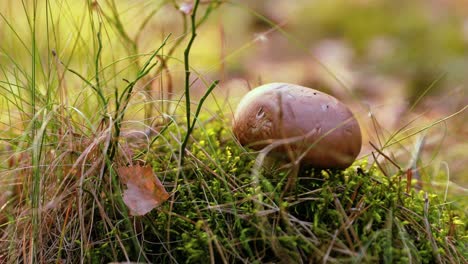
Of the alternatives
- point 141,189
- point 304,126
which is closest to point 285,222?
point 304,126

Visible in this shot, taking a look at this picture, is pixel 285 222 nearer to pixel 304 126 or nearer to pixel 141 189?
pixel 304 126

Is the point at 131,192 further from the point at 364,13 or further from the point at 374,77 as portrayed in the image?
the point at 364,13

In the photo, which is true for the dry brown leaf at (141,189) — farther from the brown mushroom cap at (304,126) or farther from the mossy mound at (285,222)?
the brown mushroom cap at (304,126)

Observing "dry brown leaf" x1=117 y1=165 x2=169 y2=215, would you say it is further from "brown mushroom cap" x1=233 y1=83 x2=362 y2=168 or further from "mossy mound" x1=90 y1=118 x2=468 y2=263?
"brown mushroom cap" x1=233 y1=83 x2=362 y2=168

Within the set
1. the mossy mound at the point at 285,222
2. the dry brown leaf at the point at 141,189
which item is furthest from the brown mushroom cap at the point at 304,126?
the dry brown leaf at the point at 141,189

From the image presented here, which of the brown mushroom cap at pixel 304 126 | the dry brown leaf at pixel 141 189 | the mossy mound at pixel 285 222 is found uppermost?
the brown mushroom cap at pixel 304 126

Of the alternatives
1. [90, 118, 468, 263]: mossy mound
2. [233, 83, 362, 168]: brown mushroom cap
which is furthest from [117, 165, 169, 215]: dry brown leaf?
[233, 83, 362, 168]: brown mushroom cap
